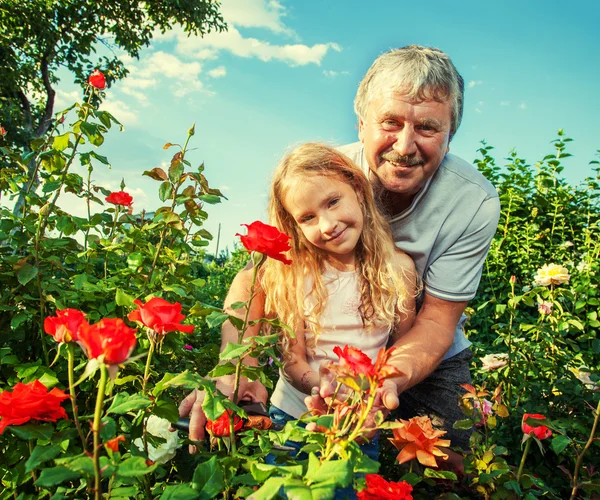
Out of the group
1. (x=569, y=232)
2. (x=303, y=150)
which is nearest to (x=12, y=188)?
(x=303, y=150)

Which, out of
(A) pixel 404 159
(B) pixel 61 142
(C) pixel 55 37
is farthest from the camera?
(C) pixel 55 37

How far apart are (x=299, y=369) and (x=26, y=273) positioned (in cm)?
84

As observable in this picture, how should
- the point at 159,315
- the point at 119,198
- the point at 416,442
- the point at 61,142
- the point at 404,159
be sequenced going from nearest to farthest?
the point at 159,315 < the point at 416,442 < the point at 61,142 < the point at 404,159 < the point at 119,198

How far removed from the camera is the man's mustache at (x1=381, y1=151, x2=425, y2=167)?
1897mm

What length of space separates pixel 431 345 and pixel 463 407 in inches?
13.0

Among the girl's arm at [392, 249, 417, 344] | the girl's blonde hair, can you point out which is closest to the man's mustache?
the girl's blonde hair

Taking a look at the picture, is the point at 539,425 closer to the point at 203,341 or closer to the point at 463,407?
the point at 463,407

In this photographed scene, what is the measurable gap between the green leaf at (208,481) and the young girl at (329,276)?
2.96 feet

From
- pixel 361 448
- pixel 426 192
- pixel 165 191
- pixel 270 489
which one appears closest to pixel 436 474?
pixel 361 448

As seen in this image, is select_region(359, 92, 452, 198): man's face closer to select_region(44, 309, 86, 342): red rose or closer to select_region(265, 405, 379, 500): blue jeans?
select_region(265, 405, 379, 500): blue jeans

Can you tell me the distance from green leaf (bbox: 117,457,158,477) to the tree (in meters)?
10.7

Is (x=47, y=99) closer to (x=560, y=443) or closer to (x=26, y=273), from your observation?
(x=26, y=273)

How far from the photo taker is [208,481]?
2.75ft

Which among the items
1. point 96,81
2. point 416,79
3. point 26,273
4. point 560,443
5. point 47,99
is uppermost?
point 47,99
